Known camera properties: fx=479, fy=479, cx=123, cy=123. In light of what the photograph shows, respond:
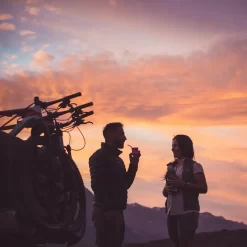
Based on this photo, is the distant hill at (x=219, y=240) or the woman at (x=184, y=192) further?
the distant hill at (x=219, y=240)

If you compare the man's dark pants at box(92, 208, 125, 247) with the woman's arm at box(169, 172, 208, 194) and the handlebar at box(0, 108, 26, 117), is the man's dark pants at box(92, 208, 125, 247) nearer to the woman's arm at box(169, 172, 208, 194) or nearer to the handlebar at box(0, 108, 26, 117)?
the woman's arm at box(169, 172, 208, 194)

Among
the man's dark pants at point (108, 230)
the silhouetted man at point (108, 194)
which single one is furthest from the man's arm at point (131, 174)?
the man's dark pants at point (108, 230)

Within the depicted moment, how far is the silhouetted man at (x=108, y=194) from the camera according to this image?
5.96 m

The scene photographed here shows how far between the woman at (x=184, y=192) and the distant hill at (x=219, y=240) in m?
9.44

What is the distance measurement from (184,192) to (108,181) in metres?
1.05

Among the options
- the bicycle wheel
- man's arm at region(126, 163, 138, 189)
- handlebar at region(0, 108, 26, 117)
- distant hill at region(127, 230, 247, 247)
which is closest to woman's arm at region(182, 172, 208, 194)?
man's arm at region(126, 163, 138, 189)

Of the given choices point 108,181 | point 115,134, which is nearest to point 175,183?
point 108,181

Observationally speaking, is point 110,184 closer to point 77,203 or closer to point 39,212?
point 77,203

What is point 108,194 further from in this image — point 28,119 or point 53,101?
point 28,119

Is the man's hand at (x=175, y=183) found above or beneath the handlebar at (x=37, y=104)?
beneath

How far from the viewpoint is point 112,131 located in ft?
21.2

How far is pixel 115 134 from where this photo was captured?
21.0 ft

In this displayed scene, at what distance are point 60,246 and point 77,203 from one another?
1.81 ft

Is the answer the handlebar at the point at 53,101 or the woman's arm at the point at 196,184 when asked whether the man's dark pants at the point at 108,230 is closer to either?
the woman's arm at the point at 196,184
